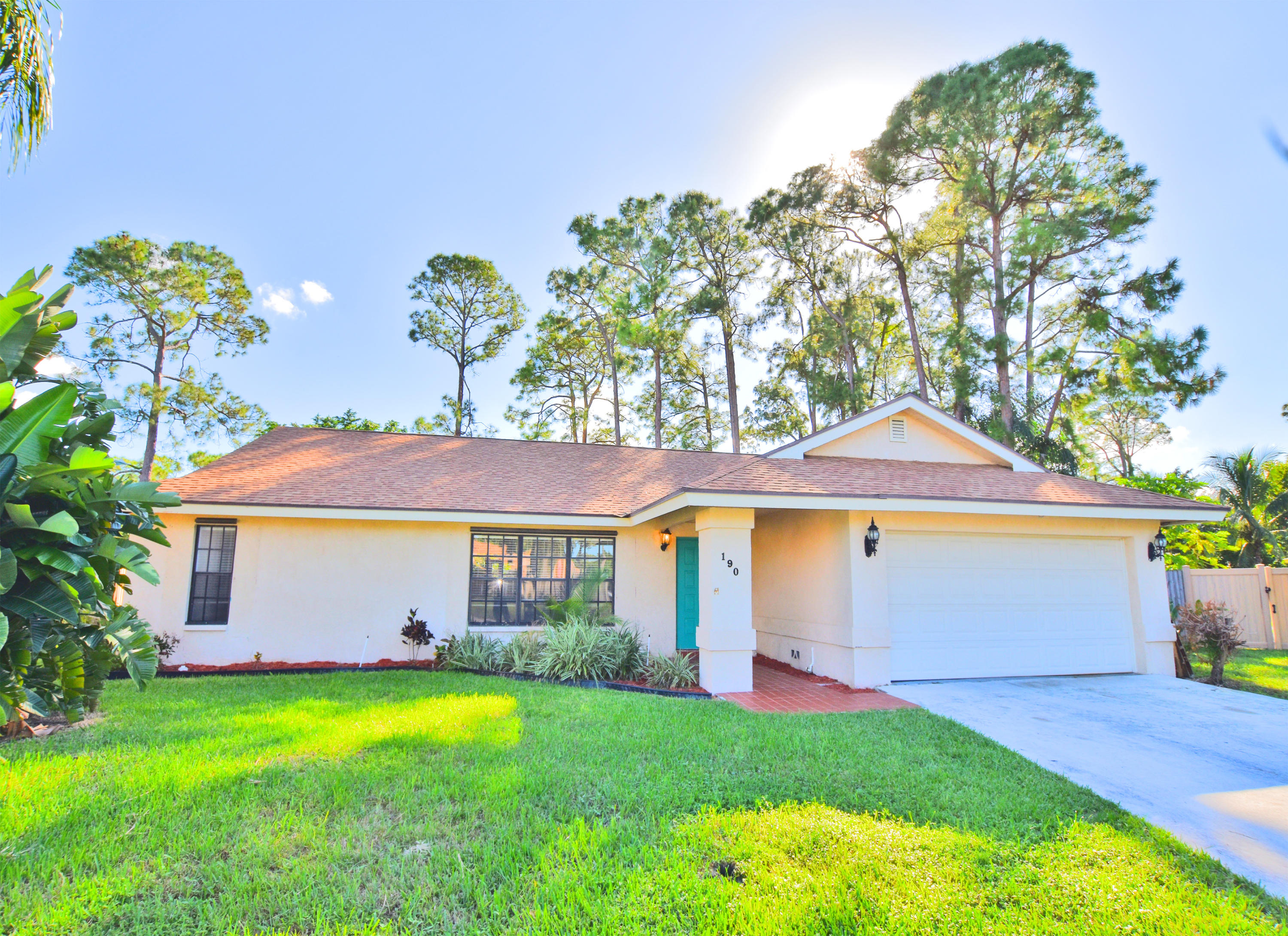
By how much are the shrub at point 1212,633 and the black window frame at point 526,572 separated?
9.55m

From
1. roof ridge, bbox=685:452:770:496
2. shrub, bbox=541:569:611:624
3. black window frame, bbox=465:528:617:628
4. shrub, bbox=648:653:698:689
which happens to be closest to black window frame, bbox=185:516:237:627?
black window frame, bbox=465:528:617:628

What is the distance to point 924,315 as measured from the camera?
26109 mm

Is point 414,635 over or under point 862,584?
under

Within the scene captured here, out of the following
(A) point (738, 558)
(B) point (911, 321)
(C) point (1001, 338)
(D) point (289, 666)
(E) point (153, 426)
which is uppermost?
(B) point (911, 321)

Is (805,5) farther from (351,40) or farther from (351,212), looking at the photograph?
(351,212)

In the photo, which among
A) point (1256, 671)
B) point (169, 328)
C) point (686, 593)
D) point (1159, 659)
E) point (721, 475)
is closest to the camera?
point (721, 475)

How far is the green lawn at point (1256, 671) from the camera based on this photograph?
9258mm

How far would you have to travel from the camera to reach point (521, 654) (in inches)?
389

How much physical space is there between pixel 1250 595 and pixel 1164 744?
1138 centimetres

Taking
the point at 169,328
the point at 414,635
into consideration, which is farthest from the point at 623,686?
the point at 169,328

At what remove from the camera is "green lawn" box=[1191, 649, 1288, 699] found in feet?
30.4

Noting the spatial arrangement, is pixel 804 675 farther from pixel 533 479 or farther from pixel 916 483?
pixel 533 479

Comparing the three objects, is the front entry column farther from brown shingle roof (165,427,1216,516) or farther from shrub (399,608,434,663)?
shrub (399,608,434,663)

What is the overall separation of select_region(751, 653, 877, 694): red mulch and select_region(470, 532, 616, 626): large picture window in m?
3.06
